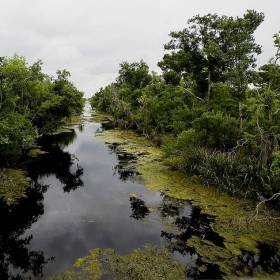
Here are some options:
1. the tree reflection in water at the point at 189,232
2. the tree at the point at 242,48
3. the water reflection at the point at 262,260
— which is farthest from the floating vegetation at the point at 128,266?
the tree at the point at 242,48

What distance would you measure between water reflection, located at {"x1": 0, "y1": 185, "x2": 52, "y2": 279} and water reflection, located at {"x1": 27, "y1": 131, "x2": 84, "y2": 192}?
9.93 ft

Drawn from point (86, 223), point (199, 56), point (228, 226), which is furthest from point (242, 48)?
point (86, 223)

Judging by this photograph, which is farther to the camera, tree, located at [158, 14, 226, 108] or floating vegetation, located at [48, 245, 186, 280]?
tree, located at [158, 14, 226, 108]

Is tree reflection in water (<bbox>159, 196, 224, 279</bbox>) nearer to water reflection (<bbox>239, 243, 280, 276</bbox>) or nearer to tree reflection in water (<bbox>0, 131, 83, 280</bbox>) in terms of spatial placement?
water reflection (<bbox>239, 243, 280, 276</bbox>)

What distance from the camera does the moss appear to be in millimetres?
13422

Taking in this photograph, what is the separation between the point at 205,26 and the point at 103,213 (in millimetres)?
16656

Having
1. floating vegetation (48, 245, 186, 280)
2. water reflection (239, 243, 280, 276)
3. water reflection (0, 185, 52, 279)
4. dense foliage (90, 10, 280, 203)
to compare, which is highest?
dense foliage (90, 10, 280, 203)

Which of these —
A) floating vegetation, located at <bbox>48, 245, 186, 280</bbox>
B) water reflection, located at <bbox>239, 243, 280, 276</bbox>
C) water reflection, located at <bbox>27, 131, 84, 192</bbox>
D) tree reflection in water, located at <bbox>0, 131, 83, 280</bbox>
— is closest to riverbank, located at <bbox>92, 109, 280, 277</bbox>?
water reflection, located at <bbox>239, 243, 280, 276</bbox>

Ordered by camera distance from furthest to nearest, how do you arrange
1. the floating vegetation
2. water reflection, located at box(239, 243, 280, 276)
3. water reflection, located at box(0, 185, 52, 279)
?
water reflection, located at box(239, 243, 280, 276)
water reflection, located at box(0, 185, 52, 279)
the floating vegetation

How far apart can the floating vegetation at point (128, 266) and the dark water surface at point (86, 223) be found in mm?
357

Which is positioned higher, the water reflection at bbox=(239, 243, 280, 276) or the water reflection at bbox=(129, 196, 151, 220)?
the water reflection at bbox=(239, 243, 280, 276)

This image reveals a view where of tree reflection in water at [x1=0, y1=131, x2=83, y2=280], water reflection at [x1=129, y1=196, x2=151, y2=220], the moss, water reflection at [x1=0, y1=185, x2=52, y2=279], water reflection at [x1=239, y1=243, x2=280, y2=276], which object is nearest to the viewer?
water reflection at [x1=0, y1=185, x2=52, y2=279]

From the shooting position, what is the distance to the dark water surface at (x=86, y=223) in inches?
353

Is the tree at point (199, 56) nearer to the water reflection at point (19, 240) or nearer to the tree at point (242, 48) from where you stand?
the tree at point (242, 48)
